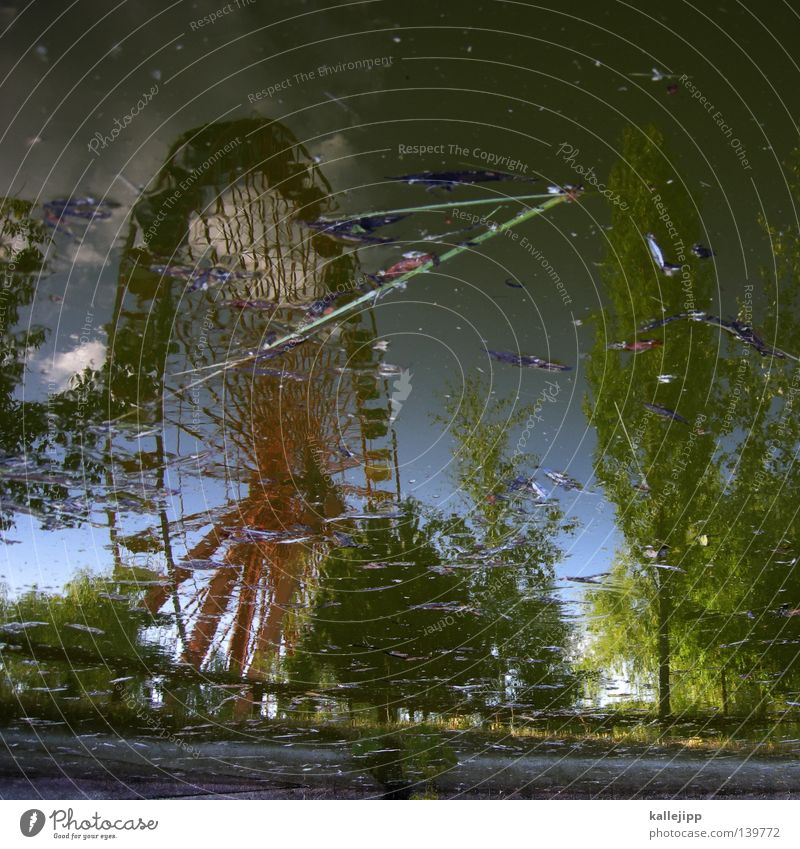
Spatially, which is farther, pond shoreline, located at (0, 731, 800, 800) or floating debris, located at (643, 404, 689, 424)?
floating debris, located at (643, 404, 689, 424)

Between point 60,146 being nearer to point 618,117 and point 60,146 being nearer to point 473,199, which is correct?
point 473,199

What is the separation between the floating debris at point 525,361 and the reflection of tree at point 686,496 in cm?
13

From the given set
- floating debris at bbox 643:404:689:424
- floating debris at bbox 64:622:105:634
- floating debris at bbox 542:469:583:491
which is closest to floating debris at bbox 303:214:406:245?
floating debris at bbox 542:469:583:491

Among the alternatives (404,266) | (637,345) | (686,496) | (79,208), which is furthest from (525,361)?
(79,208)

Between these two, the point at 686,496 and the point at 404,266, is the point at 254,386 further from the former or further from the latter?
the point at 686,496

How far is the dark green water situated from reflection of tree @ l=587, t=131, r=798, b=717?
0.5 inches

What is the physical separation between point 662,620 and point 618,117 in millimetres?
1980

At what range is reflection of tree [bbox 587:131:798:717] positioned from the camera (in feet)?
9.55

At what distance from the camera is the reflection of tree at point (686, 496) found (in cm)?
291

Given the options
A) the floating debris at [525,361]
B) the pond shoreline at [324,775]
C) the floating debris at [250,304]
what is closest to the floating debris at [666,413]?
the floating debris at [525,361]

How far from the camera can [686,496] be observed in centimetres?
298

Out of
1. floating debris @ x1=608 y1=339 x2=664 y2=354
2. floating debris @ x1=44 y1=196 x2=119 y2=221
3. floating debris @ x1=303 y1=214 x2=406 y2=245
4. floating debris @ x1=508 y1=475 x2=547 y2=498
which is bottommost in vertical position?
floating debris @ x1=508 y1=475 x2=547 y2=498

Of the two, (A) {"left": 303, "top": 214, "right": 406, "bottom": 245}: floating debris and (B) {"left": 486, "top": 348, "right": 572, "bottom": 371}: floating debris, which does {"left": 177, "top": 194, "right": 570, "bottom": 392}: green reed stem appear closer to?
(A) {"left": 303, "top": 214, "right": 406, "bottom": 245}: floating debris
